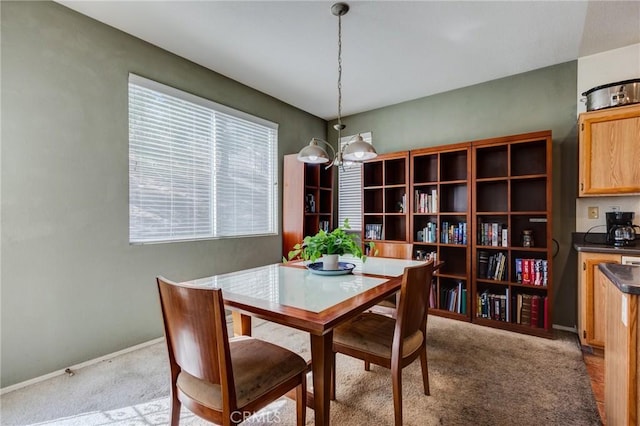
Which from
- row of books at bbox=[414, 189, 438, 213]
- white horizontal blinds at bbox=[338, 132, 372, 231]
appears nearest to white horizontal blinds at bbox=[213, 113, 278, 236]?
white horizontal blinds at bbox=[338, 132, 372, 231]

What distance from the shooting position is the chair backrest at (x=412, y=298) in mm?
1499

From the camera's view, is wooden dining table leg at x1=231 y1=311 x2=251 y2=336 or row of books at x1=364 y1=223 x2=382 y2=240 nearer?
wooden dining table leg at x1=231 y1=311 x2=251 y2=336

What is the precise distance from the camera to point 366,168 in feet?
13.6

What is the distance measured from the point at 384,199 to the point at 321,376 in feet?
9.45

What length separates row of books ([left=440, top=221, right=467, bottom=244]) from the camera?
3.38 metres

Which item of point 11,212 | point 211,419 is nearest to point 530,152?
point 211,419

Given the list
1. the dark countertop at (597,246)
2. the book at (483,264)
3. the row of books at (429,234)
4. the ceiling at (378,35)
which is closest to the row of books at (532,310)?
the book at (483,264)

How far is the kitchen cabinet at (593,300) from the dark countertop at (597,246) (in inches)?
2.0

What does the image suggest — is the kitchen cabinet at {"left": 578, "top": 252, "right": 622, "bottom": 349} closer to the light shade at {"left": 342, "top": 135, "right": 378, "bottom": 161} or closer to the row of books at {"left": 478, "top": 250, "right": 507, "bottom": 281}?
the row of books at {"left": 478, "top": 250, "right": 507, "bottom": 281}

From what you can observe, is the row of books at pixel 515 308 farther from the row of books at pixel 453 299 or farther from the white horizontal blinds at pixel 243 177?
the white horizontal blinds at pixel 243 177

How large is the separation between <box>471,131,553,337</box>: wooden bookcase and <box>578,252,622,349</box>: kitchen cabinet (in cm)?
28

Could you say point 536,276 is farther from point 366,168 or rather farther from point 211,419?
point 211,419

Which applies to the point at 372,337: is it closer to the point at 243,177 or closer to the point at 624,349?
the point at 624,349

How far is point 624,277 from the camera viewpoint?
126cm
